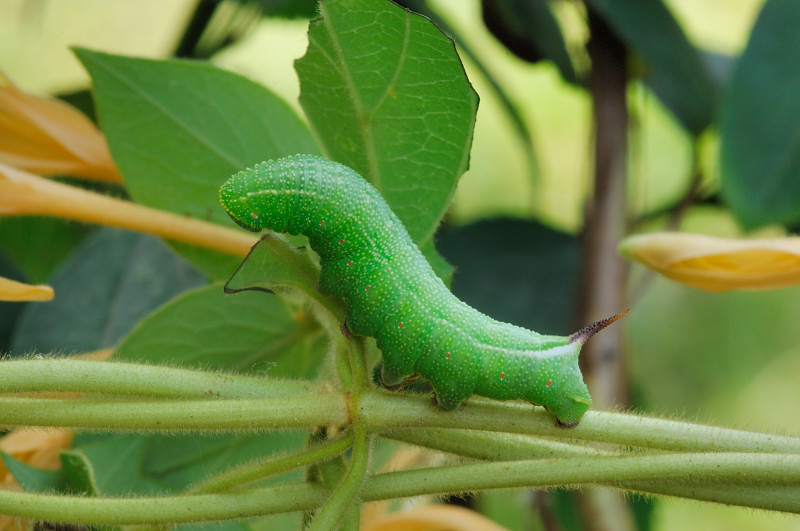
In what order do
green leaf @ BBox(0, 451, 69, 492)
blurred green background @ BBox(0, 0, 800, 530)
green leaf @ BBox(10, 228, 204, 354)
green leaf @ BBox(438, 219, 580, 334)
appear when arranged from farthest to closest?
blurred green background @ BBox(0, 0, 800, 530) → green leaf @ BBox(438, 219, 580, 334) → green leaf @ BBox(10, 228, 204, 354) → green leaf @ BBox(0, 451, 69, 492)

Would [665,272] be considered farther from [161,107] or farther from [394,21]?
[161,107]

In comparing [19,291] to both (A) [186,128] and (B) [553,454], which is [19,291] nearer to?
(A) [186,128]

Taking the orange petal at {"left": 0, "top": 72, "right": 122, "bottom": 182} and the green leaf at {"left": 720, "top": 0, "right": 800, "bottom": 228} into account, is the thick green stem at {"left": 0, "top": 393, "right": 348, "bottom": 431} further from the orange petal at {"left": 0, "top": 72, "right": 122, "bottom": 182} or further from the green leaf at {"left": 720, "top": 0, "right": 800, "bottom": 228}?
the green leaf at {"left": 720, "top": 0, "right": 800, "bottom": 228}

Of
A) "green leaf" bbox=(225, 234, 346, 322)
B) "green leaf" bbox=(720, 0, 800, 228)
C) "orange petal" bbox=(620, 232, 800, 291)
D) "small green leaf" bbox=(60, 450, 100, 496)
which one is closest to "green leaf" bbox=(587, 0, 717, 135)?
"green leaf" bbox=(720, 0, 800, 228)

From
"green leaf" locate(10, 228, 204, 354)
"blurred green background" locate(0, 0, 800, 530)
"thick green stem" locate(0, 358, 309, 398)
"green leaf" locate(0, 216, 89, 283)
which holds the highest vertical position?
"thick green stem" locate(0, 358, 309, 398)

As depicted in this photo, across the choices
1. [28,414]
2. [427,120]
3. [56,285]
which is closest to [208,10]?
[56,285]
